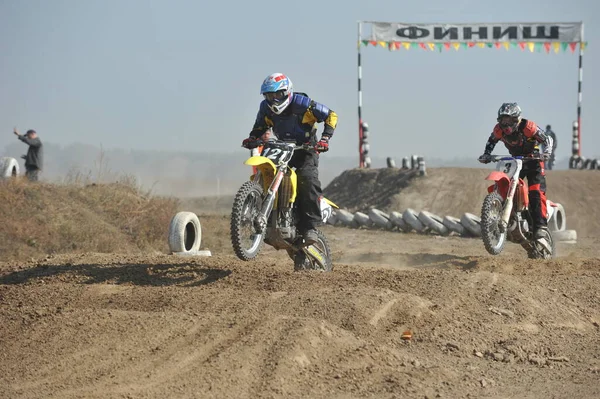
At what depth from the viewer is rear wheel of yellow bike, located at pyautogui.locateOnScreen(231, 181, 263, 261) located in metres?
8.70

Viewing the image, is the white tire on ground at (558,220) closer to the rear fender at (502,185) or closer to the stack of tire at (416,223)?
the stack of tire at (416,223)

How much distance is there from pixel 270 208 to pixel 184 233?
312 cm

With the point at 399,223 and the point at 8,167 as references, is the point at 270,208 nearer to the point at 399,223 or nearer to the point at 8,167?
the point at 399,223

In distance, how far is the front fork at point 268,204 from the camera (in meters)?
8.91

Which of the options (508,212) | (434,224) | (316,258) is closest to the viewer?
(316,258)

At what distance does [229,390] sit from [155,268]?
13.5 feet

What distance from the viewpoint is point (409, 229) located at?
1900cm

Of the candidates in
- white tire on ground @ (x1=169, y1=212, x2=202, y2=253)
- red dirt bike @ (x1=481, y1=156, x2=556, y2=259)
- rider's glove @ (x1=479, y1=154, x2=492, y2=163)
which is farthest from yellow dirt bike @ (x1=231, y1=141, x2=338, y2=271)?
rider's glove @ (x1=479, y1=154, x2=492, y2=163)

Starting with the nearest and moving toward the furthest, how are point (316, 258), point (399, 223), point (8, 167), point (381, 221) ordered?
point (316, 258) → point (8, 167) → point (399, 223) → point (381, 221)

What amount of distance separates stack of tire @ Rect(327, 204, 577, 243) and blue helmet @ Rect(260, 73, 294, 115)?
808 centimetres

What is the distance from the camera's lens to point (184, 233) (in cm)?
1191

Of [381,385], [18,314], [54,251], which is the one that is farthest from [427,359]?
[54,251]

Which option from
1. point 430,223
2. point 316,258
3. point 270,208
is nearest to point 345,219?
point 430,223

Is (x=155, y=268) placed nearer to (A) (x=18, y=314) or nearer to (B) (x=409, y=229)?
(A) (x=18, y=314)
